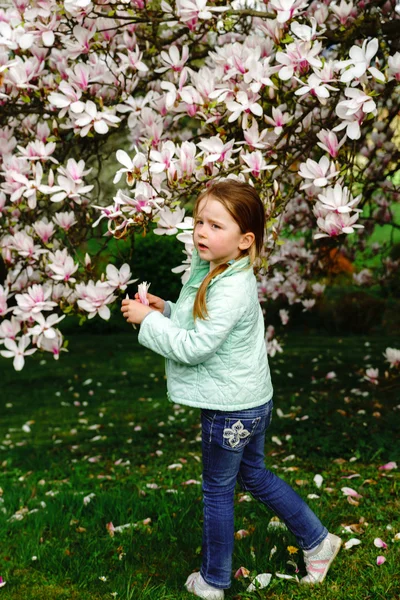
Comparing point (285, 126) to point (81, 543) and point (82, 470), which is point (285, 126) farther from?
point (82, 470)

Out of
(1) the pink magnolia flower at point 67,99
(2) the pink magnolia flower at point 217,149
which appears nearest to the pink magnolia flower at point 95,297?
(2) the pink magnolia flower at point 217,149

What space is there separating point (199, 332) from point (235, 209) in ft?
1.48

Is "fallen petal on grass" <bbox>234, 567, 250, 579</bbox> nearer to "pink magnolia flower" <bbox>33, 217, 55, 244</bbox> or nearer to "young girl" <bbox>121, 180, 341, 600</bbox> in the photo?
"young girl" <bbox>121, 180, 341, 600</bbox>

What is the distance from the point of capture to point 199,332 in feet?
7.93

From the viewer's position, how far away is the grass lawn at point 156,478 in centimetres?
295

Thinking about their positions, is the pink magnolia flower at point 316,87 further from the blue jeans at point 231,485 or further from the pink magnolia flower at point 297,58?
the blue jeans at point 231,485

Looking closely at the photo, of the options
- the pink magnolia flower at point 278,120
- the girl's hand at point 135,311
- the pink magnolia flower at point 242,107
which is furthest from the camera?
the pink magnolia flower at point 278,120

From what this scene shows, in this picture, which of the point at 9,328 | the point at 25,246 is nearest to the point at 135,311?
the point at 9,328

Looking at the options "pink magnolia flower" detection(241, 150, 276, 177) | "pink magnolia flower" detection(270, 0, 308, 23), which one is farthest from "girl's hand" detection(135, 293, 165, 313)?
"pink magnolia flower" detection(270, 0, 308, 23)

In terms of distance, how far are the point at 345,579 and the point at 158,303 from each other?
4.32ft

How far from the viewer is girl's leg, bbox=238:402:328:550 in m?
2.71

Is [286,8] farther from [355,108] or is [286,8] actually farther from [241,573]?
[241,573]

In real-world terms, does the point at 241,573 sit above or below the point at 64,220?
below

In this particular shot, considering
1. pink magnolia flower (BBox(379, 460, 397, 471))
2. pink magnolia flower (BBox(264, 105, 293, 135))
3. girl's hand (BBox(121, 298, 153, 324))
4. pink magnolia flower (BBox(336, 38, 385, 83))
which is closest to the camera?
girl's hand (BBox(121, 298, 153, 324))
